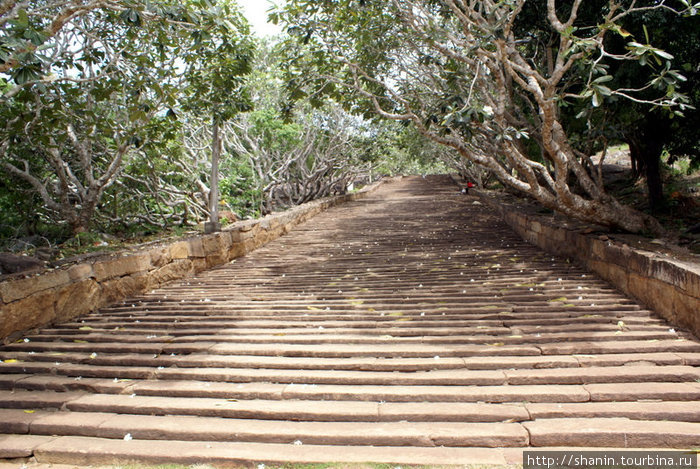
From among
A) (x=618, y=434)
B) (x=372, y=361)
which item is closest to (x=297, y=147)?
(x=372, y=361)

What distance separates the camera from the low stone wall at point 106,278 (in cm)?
442

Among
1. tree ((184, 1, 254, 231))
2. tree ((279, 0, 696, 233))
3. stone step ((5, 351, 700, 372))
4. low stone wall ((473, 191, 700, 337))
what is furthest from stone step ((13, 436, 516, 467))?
tree ((184, 1, 254, 231))

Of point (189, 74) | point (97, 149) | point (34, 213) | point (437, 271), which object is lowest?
point (437, 271)

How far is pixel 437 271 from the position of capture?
6426 millimetres

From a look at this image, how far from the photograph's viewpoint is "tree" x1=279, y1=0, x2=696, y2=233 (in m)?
5.12

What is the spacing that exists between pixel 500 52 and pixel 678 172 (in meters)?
7.96

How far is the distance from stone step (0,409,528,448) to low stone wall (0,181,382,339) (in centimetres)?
160

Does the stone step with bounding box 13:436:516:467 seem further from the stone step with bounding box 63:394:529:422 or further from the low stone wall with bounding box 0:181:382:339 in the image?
the low stone wall with bounding box 0:181:382:339

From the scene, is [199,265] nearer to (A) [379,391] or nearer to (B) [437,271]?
(B) [437,271]

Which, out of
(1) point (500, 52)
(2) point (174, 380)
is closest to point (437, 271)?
(1) point (500, 52)

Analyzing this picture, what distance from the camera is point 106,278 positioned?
18.1ft

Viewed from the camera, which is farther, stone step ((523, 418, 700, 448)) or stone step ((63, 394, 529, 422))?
stone step ((63, 394, 529, 422))

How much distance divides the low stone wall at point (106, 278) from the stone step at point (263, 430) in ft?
5.24

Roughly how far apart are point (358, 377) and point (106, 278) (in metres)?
3.66
